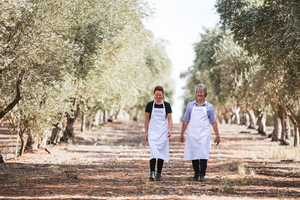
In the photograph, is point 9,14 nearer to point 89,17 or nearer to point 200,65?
point 89,17

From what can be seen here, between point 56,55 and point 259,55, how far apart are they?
7.75 metres

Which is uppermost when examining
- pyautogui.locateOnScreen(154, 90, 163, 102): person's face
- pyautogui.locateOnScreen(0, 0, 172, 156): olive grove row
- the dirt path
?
pyautogui.locateOnScreen(0, 0, 172, 156): olive grove row

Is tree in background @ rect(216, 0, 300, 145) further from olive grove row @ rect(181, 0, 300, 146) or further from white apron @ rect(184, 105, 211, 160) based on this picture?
white apron @ rect(184, 105, 211, 160)

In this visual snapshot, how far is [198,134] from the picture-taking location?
817cm

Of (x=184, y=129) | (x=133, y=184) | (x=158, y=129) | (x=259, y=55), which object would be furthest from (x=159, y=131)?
(x=259, y=55)

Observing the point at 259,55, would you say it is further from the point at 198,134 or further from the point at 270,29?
the point at 198,134

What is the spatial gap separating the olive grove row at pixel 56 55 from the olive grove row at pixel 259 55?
500 cm

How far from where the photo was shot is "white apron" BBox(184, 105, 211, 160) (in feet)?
26.7

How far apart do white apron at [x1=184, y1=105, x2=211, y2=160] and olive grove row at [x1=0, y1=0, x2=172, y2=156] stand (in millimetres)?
4335

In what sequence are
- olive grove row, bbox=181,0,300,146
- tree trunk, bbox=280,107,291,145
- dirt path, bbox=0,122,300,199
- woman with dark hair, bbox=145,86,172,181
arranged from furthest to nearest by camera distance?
tree trunk, bbox=280,107,291,145, olive grove row, bbox=181,0,300,146, woman with dark hair, bbox=145,86,172,181, dirt path, bbox=0,122,300,199

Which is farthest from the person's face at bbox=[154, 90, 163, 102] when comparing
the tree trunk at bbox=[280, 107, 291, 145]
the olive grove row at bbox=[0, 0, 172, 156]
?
the tree trunk at bbox=[280, 107, 291, 145]

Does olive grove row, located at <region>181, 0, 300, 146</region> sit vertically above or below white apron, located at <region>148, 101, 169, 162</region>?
above

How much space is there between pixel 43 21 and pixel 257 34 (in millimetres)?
7408

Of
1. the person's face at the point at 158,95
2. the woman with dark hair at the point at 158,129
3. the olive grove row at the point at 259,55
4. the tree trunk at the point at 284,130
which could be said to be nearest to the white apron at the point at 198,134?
the woman with dark hair at the point at 158,129
